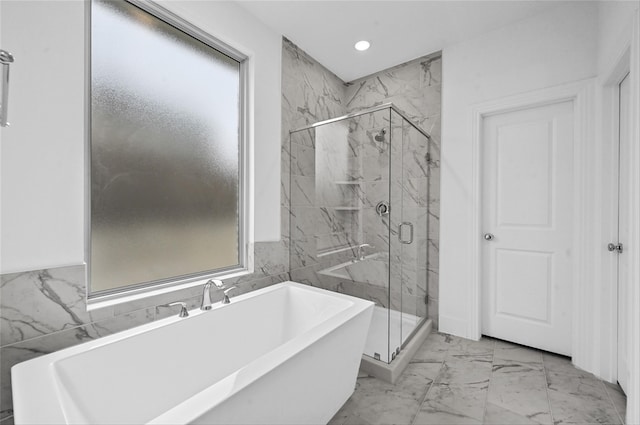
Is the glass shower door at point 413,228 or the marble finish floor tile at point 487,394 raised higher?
the glass shower door at point 413,228

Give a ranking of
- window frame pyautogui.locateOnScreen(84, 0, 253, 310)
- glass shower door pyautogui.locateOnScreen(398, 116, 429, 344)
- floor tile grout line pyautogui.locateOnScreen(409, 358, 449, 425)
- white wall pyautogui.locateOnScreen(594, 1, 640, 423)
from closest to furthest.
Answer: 1. white wall pyautogui.locateOnScreen(594, 1, 640, 423)
2. window frame pyautogui.locateOnScreen(84, 0, 253, 310)
3. floor tile grout line pyautogui.locateOnScreen(409, 358, 449, 425)
4. glass shower door pyautogui.locateOnScreen(398, 116, 429, 344)

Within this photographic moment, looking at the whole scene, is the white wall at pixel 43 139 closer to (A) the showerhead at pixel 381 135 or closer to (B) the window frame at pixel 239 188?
(B) the window frame at pixel 239 188

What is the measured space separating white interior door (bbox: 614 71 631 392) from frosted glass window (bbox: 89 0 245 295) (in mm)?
2596

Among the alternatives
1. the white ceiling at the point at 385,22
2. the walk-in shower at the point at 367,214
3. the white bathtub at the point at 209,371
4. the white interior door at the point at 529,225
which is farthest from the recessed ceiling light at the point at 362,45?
the white bathtub at the point at 209,371

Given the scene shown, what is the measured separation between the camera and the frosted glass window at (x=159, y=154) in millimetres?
1546

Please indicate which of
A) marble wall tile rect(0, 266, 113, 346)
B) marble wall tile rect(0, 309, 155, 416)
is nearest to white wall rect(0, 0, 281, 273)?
marble wall tile rect(0, 266, 113, 346)

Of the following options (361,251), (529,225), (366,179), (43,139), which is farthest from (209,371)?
(529,225)

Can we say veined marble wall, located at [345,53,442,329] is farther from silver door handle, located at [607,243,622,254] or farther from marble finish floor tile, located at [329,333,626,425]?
silver door handle, located at [607,243,622,254]

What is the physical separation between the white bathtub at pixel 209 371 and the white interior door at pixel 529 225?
1.60m

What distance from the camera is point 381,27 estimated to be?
7.95 feet

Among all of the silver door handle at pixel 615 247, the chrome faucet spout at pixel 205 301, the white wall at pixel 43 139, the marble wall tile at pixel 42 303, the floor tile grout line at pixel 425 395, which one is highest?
the white wall at pixel 43 139

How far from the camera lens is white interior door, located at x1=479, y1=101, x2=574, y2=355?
223 cm

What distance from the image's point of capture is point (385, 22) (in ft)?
7.75

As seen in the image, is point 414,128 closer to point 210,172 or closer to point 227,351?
point 210,172
